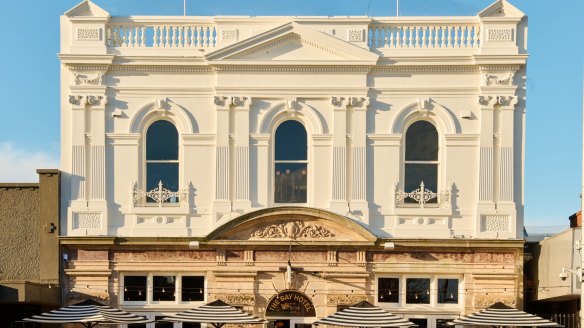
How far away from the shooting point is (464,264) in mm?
27484

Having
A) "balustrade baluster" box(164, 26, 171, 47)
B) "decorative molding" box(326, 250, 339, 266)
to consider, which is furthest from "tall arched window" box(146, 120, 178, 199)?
"decorative molding" box(326, 250, 339, 266)

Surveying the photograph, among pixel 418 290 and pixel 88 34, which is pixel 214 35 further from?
pixel 418 290

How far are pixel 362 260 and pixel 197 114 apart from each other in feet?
18.8

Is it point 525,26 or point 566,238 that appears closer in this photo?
point 566,238

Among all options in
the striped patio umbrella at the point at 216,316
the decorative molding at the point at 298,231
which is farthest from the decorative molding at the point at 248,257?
the striped patio umbrella at the point at 216,316

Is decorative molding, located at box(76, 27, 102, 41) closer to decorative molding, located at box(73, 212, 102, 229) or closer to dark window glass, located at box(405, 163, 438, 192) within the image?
decorative molding, located at box(73, 212, 102, 229)

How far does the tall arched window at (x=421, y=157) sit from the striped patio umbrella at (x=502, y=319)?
386 centimetres

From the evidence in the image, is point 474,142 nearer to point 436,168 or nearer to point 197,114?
point 436,168

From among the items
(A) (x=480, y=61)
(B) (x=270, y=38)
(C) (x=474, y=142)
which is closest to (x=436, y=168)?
(C) (x=474, y=142)

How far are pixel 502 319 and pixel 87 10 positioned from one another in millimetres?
13197

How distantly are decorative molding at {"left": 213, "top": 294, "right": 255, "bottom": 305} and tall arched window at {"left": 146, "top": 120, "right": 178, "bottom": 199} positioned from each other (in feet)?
10.1

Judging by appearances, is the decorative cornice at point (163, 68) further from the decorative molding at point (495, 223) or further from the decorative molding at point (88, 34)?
the decorative molding at point (495, 223)

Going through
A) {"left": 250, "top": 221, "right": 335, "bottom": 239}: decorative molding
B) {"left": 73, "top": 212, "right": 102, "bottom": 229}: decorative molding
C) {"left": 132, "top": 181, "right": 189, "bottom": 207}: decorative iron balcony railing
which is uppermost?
{"left": 132, "top": 181, "right": 189, "bottom": 207}: decorative iron balcony railing

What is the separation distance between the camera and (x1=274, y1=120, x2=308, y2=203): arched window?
91.9 ft
